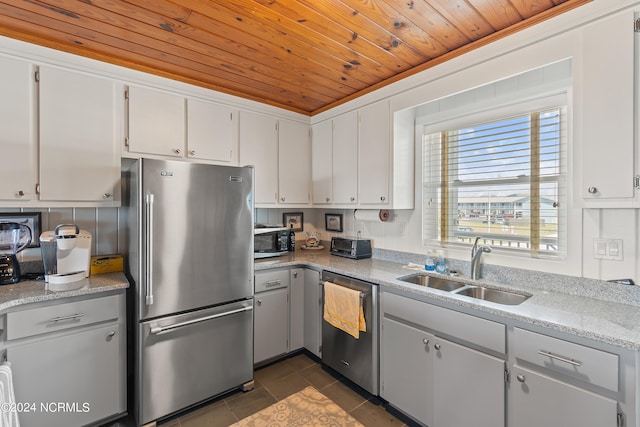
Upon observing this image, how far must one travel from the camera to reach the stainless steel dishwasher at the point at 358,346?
206 centimetres

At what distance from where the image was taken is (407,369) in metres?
1.88

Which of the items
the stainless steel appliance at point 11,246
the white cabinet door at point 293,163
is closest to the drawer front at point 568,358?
the white cabinet door at point 293,163

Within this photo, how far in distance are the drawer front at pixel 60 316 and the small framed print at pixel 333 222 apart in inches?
81.3

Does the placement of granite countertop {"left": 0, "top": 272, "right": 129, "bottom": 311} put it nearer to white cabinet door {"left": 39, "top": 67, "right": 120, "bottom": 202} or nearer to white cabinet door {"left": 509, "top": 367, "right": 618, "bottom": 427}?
white cabinet door {"left": 39, "top": 67, "right": 120, "bottom": 202}

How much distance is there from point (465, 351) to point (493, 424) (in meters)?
0.34

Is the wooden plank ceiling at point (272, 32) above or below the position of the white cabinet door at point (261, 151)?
above

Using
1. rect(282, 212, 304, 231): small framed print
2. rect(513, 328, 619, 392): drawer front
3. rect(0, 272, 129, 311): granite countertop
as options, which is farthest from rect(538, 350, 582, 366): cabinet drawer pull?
rect(282, 212, 304, 231): small framed print

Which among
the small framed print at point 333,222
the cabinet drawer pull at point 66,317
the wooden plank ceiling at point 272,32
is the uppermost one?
the wooden plank ceiling at point 272,32

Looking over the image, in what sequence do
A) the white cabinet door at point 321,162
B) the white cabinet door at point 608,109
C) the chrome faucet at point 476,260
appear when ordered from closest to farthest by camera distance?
1. the white cabinet door at point 608,109
2. the chrome faucet at point 476,260
3. the white cabinet door at point 321,162

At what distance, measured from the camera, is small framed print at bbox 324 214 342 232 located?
324 centimetres

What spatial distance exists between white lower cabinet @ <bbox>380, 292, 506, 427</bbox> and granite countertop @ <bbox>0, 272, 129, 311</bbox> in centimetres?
177

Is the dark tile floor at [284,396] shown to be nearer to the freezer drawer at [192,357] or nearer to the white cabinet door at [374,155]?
the freezer drawer at [192,357]

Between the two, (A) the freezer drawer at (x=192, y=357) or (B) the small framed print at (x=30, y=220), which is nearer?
(A) the freezer drawer at (x=192, y=357)

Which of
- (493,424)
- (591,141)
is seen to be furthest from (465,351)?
(591,141)
